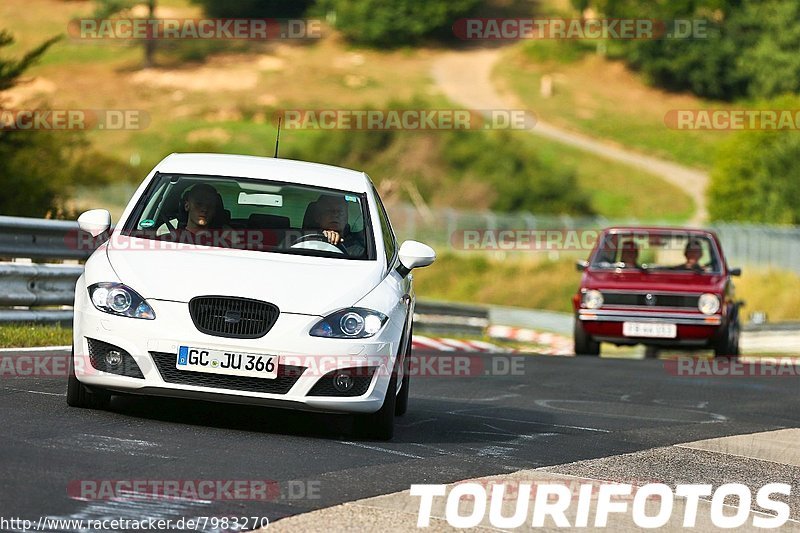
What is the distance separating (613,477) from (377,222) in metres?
2.59

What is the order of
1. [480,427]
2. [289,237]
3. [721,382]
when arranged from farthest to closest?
[721,382]
[480,427]
[289,237]

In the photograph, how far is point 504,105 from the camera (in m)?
97.8

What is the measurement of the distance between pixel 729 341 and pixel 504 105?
78.6 m

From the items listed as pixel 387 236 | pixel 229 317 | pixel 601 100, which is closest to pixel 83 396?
pixel 229 317

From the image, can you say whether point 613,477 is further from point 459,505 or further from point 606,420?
point 606,420

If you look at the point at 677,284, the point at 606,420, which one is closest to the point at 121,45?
the point at 677,284

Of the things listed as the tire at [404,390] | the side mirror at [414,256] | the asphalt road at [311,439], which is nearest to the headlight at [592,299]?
the asphalt road at [311,439]

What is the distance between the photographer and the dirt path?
86.9 meters

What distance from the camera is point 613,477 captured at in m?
8.20

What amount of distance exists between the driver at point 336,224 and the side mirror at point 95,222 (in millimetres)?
1272

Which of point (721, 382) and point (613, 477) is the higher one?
point (613, 477)

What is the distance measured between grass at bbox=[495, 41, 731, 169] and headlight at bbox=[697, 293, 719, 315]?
240ft

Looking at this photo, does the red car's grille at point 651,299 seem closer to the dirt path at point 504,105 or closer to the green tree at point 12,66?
the green tree at point 12,66

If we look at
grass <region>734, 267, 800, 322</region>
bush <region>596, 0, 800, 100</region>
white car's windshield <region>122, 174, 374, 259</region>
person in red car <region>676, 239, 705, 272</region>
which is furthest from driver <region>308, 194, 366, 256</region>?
bush <region>596, 0, 800, 100</region>
